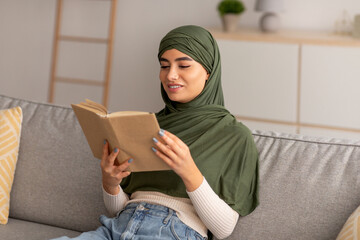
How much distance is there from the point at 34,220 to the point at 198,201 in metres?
0.87

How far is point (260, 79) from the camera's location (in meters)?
3.88

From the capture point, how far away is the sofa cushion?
6.33 feet

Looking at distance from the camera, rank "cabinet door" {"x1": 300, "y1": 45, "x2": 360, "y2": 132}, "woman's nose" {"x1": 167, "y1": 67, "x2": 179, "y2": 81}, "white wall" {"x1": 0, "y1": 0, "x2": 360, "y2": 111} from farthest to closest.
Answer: "white wall" {"x1": 0, "y1": 0, "x2": 360, "y2": 111}, "cabinet door" {"x1": 300, "y1": 45, "x2": 360, "y2": 132}, "woman's nose" {"x1": 167, "y1": 67, "x2": 179, "y2": 81}

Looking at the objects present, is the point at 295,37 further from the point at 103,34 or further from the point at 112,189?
the point at 112,189

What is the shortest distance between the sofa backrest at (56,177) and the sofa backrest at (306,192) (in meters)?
0.64

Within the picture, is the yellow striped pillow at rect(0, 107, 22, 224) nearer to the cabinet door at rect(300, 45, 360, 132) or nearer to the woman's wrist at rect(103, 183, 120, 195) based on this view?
the woman's wrist at rect(103, 183, 120, 195)

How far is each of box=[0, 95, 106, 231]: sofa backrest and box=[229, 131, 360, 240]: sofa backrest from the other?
2.09 ft

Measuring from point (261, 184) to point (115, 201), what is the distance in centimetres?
53

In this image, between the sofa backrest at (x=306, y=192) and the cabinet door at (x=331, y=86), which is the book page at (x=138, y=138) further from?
the cabinet door at (x=331, y=86)

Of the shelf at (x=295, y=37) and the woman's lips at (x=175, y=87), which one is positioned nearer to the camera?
the woman's lips at (x=175, y=87)

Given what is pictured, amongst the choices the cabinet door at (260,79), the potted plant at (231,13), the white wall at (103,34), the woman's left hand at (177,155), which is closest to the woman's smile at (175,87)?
the woman's left hand at (177,155)

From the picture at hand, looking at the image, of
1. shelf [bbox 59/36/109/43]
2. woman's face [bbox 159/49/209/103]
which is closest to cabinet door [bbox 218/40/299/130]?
shelf [bbox 59/36/109/43]

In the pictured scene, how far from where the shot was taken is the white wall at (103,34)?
14.8ft

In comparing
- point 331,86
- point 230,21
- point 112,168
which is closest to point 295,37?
point 331,86
